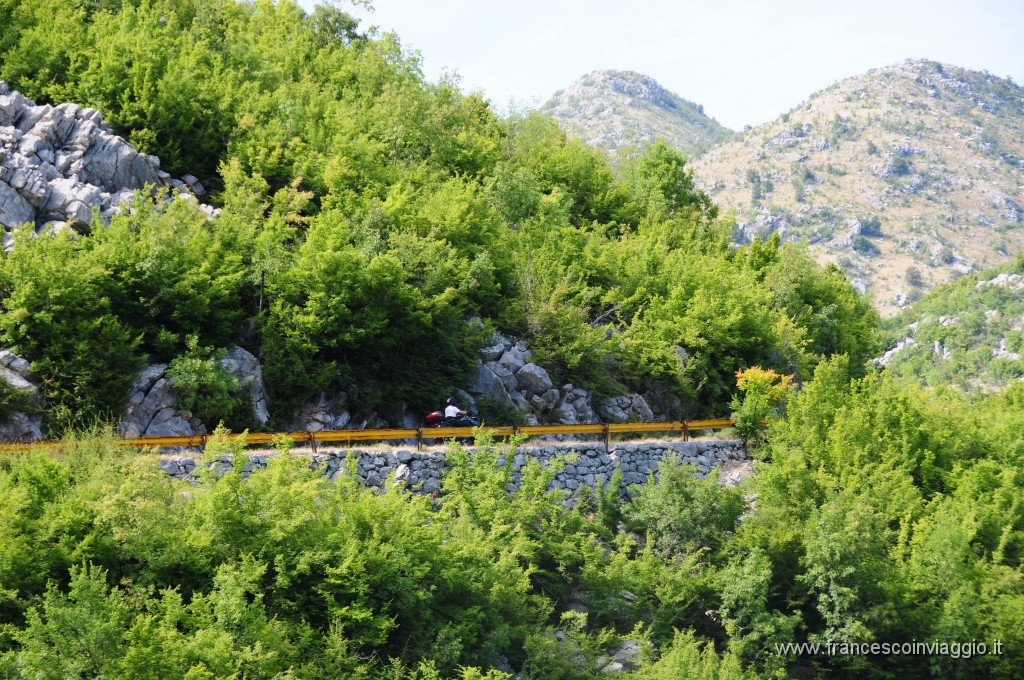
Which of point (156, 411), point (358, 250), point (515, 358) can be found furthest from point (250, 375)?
point (515, 358)

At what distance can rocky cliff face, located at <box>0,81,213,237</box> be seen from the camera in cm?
2673

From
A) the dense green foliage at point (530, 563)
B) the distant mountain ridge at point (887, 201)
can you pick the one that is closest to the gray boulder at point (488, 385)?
the dense green foliage at point (530, 563)

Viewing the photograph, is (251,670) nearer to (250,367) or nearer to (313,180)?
(250,367)

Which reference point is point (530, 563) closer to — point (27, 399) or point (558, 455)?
point (558, 455)

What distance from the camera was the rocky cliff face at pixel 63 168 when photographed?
87.7 feet

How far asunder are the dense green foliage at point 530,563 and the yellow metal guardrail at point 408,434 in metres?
1.32

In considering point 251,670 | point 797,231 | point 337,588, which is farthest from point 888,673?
point 797,231

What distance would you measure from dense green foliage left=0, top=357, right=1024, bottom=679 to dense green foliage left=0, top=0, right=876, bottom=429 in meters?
4.76

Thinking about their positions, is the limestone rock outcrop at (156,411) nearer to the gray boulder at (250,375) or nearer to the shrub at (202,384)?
the gray boulder at (250,375)

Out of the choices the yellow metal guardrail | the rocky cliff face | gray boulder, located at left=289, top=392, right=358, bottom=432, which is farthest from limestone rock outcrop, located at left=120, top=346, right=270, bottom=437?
the rocky cliff face

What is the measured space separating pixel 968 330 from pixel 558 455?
119 meters

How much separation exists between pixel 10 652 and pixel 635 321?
74.7 ft

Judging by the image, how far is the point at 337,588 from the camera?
59.0 feet

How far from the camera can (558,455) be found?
25078 millimetres
